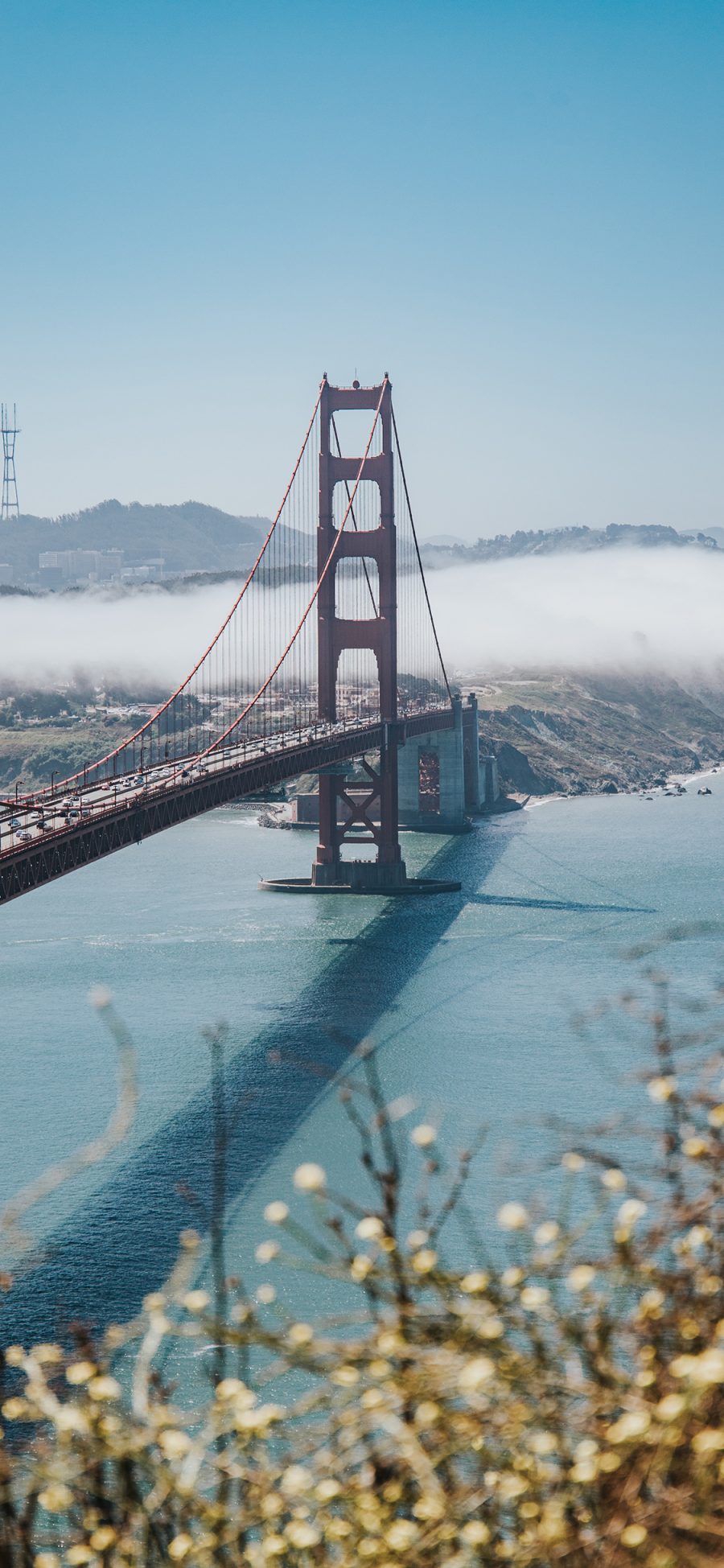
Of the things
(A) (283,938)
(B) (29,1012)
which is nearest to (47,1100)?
(B) (29,1012)

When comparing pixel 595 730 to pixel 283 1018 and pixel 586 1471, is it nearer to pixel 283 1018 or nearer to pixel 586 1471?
pixel 283 1018

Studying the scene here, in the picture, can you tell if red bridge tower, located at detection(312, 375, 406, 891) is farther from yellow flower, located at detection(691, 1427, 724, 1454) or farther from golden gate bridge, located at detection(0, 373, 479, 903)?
yellow flower, located at detection(691, 1427, 724, 1454)

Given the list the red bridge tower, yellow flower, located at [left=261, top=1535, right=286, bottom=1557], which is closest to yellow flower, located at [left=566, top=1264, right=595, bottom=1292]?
yellow flower, located at [left=261, top=1535, right=286, bottom=1557]

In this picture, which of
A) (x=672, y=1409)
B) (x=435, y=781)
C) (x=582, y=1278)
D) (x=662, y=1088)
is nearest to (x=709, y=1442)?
(x=672, y=1409)

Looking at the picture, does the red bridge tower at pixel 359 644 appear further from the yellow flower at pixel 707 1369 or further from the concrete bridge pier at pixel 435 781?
the yellow flower at pixel 707 1369

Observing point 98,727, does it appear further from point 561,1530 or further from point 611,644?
point 561,1530
